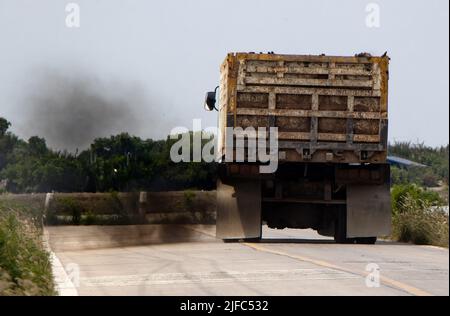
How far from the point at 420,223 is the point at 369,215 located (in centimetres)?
262

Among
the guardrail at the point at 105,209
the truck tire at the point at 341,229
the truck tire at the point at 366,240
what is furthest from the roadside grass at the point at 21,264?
the guardrail at the point at 105,209

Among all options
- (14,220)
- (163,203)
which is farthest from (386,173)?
(163,203)

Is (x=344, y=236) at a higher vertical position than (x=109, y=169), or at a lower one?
lower

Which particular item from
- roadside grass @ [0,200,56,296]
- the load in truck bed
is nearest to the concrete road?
roadside grass @ [0,200,56,296]

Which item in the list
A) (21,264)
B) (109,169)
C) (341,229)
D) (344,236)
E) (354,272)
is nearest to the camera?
(21,264)

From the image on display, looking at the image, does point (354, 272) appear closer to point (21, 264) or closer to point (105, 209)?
point (21, 264)

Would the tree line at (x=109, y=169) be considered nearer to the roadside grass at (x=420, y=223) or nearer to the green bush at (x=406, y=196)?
the green bush at (x=406, y=196)

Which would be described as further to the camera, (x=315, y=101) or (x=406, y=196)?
(x=406, y=196)

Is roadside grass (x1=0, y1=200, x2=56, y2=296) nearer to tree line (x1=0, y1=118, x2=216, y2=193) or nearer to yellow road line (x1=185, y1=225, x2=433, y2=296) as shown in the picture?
yellow road line (x1=185, y1=225, x2=433, y2=296)

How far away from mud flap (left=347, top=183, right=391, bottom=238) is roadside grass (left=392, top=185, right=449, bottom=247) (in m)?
1.25

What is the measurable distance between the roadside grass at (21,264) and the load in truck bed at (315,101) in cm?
476

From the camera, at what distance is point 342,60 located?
20469 millimetres

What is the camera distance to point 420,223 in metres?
23.3

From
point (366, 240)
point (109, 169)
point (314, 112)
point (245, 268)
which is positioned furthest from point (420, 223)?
point (245, 268)
